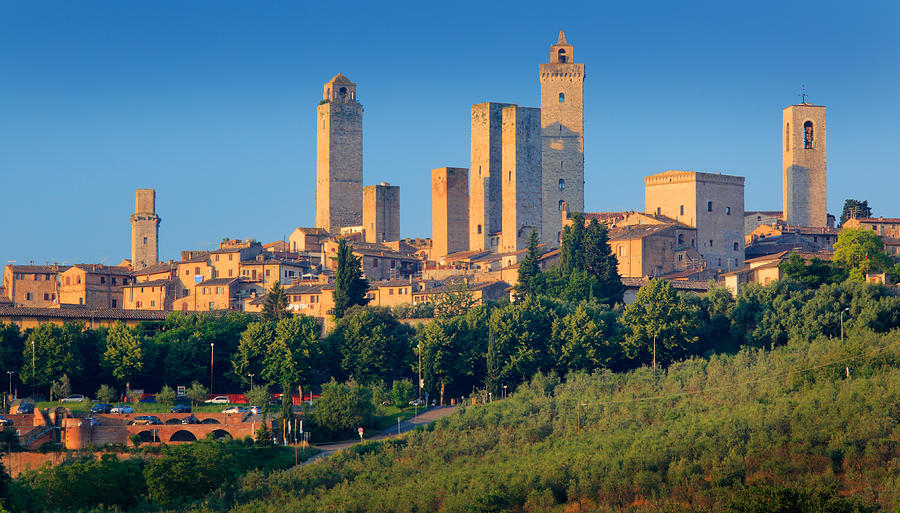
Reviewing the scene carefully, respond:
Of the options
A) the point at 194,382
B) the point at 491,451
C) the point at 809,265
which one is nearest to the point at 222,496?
the point at 491,451

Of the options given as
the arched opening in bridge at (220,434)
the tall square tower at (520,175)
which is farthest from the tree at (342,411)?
the tall square tower at (520,175)

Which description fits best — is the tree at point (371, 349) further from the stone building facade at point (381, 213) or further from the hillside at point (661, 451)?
the stone building facade at point (381, 213)

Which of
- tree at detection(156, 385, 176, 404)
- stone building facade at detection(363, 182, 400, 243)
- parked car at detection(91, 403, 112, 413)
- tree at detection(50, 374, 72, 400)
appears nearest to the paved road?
tree at detection(156, 385, 176, 404)

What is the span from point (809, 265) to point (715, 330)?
6365mm

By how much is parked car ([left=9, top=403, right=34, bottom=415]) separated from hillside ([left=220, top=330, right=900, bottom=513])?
10479 millimetres

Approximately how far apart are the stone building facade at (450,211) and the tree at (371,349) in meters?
24.2

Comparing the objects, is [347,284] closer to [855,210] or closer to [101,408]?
[101,408]

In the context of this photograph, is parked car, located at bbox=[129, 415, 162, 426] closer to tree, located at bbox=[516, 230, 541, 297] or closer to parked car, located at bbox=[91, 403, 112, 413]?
parked car, located at bbox=[91, 403, 112, 413]

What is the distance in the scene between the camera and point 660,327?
2191 inches

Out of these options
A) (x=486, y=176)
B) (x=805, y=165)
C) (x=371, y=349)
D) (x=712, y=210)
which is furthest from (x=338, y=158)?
(x=371, y=349)

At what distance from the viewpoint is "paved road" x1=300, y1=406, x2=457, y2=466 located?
48.3 meters

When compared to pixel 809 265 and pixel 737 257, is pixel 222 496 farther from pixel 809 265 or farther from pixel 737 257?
pixel 737 257

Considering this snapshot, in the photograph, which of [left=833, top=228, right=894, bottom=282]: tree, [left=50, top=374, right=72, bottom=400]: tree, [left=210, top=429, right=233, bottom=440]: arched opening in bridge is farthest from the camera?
[left=833, top=228, right=894, bottom=282]: tree

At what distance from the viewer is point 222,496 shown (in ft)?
143
